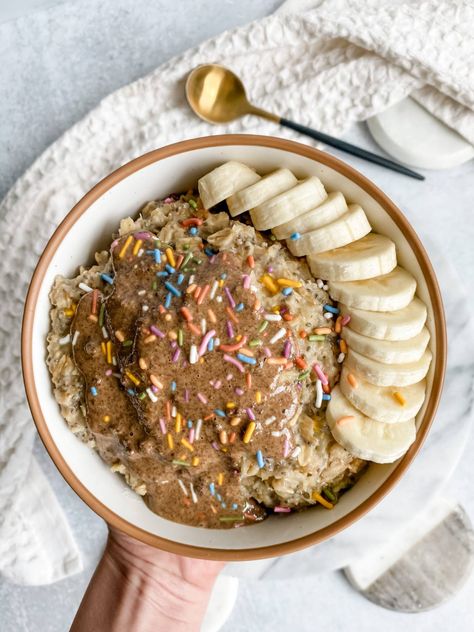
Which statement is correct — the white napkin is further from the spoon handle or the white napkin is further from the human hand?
the human hand

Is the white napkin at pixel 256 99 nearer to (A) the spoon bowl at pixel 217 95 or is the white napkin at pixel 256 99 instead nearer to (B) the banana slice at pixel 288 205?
(A) the spoon bowl at pixel 217 95

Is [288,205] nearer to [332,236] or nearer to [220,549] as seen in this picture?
[332,236]

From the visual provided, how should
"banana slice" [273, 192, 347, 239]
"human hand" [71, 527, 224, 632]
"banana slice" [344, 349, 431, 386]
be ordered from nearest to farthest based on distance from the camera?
1. "banana slice" [344, 349, 431, 386]
2. "banana slice" [273, 192, 347, 239]
3. "human hand" [71, 527, 224, 632]

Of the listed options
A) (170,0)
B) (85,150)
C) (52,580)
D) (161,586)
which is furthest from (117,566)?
(170,0)

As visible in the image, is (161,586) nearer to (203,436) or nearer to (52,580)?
(52,580)

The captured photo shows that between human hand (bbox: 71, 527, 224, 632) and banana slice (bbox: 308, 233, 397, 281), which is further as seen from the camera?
human hand (bbox: 71, 527, 224, 632)

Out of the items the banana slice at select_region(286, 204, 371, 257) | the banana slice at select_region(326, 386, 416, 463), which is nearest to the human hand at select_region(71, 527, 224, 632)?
the banana slice at select_region(326, 386, 416, 463)

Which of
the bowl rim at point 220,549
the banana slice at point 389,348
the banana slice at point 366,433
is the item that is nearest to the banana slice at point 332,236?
the bowl rim at point 220,549
